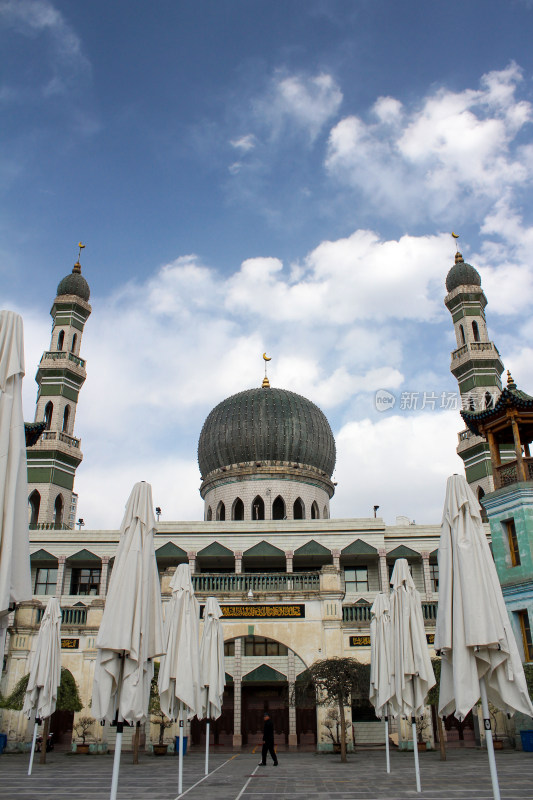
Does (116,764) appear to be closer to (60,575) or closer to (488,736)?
(488,736)

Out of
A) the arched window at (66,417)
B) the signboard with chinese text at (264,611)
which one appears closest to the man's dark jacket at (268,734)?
the signboard with chinese text at (264,611)

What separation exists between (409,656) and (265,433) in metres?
30.4

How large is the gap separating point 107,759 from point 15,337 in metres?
17.5

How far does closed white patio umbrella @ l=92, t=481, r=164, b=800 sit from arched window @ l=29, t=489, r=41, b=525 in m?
34.1

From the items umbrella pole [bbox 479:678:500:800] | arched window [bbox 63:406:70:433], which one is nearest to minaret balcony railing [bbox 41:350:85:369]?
arched window [bbox 63:406:70:433]

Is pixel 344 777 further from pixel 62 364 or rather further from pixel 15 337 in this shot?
pixel 62 364

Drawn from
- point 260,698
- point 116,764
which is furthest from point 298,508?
point 116,764

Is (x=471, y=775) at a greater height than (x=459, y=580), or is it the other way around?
(x=459, y=580)

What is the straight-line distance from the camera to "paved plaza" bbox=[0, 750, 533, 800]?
1109 centimetres

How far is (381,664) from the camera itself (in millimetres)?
16234

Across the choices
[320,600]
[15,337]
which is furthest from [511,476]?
[15,337]

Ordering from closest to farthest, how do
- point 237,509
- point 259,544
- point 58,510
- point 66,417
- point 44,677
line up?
point 44,677 → point 259,544 → point 237,509 → point 58,510 → point 66,417

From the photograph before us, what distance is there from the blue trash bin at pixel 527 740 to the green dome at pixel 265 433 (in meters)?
25.0

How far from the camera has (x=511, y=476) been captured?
79.0 feet
